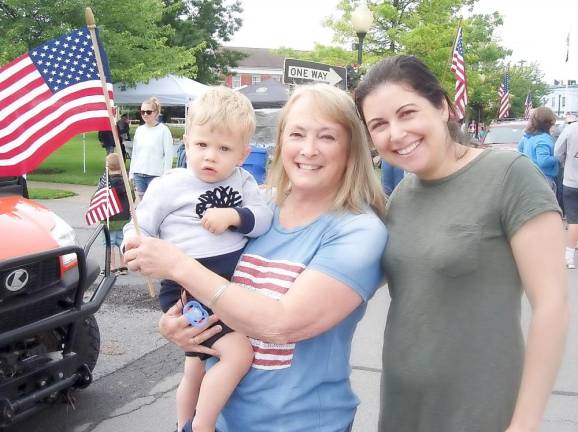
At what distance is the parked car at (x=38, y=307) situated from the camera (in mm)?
2969

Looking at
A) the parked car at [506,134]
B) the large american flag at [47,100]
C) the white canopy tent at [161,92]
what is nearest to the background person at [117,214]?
the large american flag at [47,100]

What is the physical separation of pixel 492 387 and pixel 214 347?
0.84 m

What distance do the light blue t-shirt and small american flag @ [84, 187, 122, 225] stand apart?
16.2ft

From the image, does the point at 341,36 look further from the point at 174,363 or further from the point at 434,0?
the point at 174,363

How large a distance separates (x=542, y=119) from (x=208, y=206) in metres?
8.22

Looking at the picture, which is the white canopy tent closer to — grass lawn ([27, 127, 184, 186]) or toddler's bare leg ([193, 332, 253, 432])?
grass lawn ([27, 127, 184, 186])

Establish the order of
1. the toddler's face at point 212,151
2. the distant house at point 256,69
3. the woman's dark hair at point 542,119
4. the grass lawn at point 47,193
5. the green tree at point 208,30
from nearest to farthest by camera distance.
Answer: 1. the toddler's face at point 212,151
2. the woman's dark hair at point 542,119
3. the grass lawn at point 47,193
4. the green tree at point 208,30
5. the distant house at point 256,69

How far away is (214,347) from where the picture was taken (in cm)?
193

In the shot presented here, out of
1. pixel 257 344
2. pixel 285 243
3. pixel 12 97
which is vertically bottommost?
pixel 257 344

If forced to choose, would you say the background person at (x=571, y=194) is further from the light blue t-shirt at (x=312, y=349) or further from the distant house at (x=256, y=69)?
the distant house at (x=256, y=69)

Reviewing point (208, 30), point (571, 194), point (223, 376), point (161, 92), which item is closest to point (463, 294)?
point (223, 376)

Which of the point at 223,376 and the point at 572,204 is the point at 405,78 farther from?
the point at 572,204

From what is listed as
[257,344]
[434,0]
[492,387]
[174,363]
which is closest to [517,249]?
[492,387]

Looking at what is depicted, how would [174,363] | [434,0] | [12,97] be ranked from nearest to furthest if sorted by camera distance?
1. [12,97]
2. [174,363]
3. [434,0]
